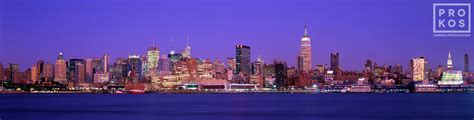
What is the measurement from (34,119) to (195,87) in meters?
83.7

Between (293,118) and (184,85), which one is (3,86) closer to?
(184,85)

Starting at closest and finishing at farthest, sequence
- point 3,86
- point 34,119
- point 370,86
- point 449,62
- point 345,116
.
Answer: point 34,119 < point 345,116 < point 449,62 < point 3,86 < point 370,86

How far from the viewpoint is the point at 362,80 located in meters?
112

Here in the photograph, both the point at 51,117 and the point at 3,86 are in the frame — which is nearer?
the point at 51,117

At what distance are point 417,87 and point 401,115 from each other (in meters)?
77.1

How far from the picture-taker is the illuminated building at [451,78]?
338ft

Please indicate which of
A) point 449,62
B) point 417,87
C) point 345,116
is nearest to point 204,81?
point 417,87

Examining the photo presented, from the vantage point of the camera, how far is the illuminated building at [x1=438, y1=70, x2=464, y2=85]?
102969 millimetres

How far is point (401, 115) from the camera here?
33031 millimetres

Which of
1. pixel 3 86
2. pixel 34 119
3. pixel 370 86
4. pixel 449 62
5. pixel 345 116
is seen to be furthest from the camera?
pixel 370 86

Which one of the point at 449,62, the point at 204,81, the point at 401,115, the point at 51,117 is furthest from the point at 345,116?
the point at 204,81

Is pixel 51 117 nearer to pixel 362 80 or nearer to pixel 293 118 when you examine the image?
pixel 293 118

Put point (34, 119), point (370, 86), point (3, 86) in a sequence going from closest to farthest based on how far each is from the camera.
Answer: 1. point (34, 119)
2. point (3, 86)
3. point (370, 86)

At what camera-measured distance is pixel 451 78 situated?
104625mm
